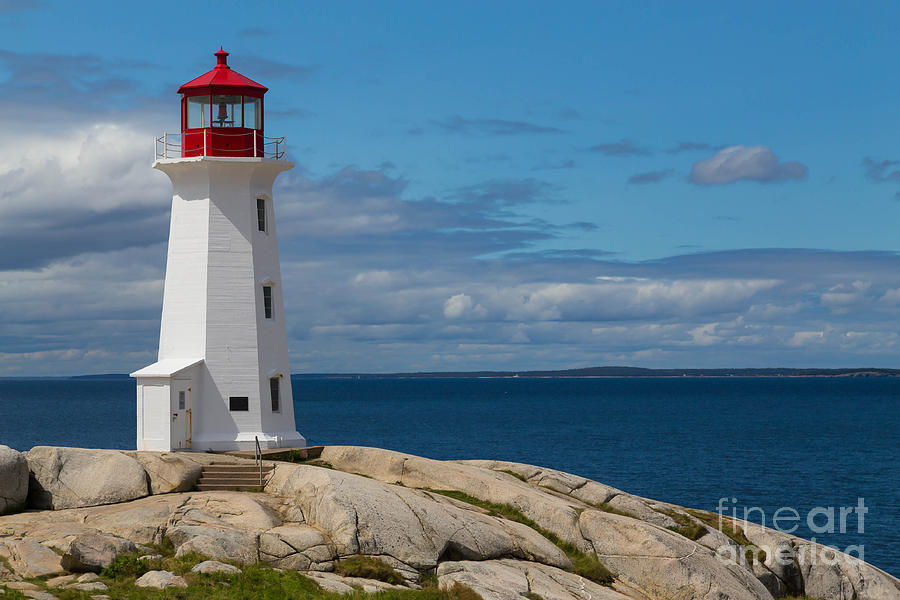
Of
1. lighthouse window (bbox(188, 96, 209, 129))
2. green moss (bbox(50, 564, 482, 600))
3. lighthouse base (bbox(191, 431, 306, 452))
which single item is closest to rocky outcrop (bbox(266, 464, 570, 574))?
green moss (bbox(50, 564, 482, 600))

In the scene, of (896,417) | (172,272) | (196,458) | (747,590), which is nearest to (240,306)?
(172,272)

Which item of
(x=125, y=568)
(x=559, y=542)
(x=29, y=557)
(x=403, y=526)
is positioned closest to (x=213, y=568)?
(x=125, y=568)

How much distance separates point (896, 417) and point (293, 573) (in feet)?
399

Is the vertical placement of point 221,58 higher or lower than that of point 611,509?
higher

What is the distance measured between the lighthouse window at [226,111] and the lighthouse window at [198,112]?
0.81 ft

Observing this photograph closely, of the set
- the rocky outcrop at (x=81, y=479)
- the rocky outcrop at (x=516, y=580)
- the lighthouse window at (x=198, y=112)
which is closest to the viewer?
the rocky outcrop at (x=516, y=580)

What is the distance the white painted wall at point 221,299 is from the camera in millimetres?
30312

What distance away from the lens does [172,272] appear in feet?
102

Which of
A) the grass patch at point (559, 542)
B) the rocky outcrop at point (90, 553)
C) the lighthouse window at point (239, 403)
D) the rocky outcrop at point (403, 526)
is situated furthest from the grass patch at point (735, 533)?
the rocky outcrop at point (90, 553)

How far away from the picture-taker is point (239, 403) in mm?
30484

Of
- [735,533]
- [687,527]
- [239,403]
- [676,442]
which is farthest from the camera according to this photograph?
[676,442]

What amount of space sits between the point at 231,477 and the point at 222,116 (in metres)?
11.9

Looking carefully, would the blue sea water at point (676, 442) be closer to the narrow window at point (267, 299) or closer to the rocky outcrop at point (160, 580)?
the narrow window at point (267, 299)

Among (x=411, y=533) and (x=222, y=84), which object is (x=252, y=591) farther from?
(x=222, y=84)
